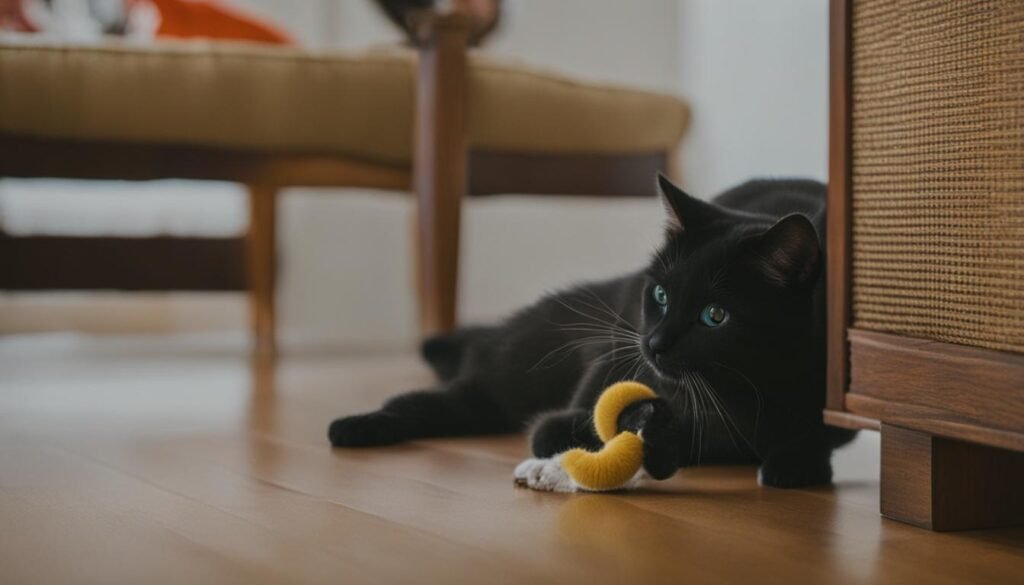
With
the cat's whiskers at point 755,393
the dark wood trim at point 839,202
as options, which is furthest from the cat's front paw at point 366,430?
the dark wood trim at point 839,202

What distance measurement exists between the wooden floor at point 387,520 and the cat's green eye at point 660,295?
166 mm

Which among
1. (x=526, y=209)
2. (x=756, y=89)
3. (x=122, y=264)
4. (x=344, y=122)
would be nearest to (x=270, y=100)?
(x=344, y=122)

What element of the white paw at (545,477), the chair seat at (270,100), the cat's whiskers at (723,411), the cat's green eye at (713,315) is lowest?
the white paw at (545,477)

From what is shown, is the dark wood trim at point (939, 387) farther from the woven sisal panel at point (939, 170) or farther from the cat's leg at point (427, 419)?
the cat's leg at point (427, 419)

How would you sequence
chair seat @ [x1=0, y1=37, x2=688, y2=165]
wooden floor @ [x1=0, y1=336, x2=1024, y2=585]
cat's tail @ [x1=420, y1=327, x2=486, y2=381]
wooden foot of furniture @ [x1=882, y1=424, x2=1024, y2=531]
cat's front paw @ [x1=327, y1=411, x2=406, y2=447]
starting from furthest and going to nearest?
chair seat @ [x1=0, y1=37, x2=688, y2=165] < cat's tail @ [x1=420, y1=327, x2=486, y2=381] < cat's front paw @ [x1=327, y1=411, x2=406, y2=447] < wooden foot of furniture @ [x1=882, y1=424, x2=1024, y2=531] < wooden floor @ [x1=0, y1=336, x2=1024, y2=585]

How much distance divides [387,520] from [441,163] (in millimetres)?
1058

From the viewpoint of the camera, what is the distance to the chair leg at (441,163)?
1927 mm

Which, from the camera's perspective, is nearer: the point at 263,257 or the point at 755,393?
the point at 755,393

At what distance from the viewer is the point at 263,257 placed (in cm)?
255

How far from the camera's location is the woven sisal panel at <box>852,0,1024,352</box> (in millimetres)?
850

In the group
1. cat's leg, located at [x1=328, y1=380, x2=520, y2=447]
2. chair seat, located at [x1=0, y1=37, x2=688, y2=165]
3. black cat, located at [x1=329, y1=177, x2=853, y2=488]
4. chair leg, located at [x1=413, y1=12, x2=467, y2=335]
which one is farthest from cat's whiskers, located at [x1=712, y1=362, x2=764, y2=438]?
chair seat, located at [x1=0, y1=37, x2=688, y2=165]

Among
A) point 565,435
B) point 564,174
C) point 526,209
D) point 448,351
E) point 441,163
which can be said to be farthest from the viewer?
point 526,209

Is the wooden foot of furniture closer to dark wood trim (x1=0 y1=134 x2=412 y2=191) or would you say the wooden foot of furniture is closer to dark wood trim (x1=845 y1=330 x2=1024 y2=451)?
dark wood trim (x1=845 y1=330 x2=1024 y2=451)

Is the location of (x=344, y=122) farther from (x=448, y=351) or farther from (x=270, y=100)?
(x=448, y=351)
